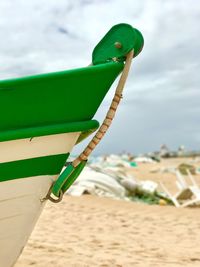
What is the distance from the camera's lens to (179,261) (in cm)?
496

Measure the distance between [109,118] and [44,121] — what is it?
0.36 m

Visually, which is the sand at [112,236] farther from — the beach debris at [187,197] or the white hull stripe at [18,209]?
the white hull stripe at [18,209]

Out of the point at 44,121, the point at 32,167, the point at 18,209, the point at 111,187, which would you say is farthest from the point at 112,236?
the point at 111,187

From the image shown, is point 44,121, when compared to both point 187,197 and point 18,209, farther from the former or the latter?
point 187,197

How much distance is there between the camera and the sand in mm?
4938

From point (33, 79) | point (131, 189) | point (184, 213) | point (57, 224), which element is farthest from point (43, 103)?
point (131, 189)

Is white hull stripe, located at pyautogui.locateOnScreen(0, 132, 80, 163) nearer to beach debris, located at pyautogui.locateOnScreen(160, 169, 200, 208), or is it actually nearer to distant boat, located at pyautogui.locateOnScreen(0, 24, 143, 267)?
distant boat, located at pyautogui.locateOnScreen(0, 24, 143, 267)

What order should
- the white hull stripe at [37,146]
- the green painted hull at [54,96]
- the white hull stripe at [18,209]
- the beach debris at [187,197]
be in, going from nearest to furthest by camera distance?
the green painted hull at [54,96] < the white hull stripe at [37,146] < the white hull stripe at [18,209] < the beach debris at [187,197]

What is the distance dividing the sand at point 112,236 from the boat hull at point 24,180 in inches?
69.1

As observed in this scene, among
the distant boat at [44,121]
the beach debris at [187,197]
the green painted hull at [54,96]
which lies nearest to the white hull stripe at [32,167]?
the distant boat at [44,121]

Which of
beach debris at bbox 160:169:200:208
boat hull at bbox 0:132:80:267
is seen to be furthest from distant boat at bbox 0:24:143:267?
beach debris at bbox 160:169:200:208

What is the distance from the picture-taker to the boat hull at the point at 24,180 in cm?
267

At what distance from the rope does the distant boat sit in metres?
0.04

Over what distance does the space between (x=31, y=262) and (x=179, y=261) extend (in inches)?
58.6
